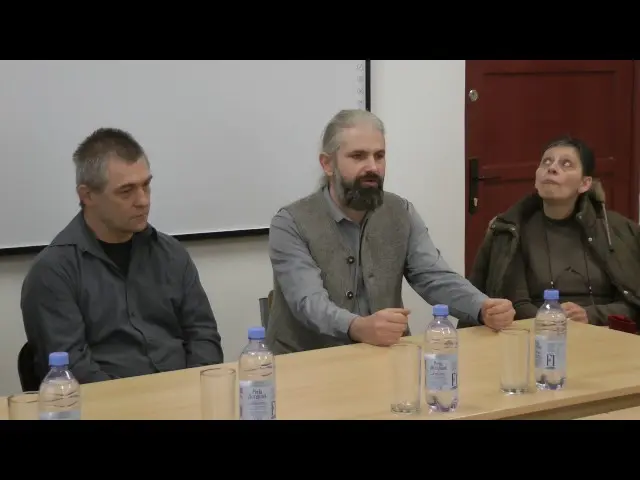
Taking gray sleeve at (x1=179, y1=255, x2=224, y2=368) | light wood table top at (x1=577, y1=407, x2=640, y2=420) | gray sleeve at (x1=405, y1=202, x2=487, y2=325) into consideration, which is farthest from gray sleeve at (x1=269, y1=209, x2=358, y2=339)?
light wood table top at (x1=577, y1=407, x2=640, y2=420)

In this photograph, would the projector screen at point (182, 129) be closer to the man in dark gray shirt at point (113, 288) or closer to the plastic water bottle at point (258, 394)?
the man in dark gray shirt at point (113, 288)

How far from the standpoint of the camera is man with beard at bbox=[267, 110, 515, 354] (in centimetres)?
250

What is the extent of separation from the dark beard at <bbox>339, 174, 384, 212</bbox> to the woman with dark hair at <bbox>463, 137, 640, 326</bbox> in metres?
0.68

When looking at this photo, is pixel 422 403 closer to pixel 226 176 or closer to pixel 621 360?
pixel 621 360

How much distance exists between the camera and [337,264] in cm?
255

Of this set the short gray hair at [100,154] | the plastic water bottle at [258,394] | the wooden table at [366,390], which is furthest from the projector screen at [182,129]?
the plastic water bottle at [258,394]

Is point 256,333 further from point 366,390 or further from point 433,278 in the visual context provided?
point 433,278

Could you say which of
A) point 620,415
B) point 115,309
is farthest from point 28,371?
point 620,415

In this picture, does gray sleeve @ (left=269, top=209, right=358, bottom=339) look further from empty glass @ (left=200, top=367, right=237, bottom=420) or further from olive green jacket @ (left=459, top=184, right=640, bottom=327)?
olive green jacket @ (left=459, top=184, right=640, bottom=327)

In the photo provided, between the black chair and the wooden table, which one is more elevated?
the wooden table
